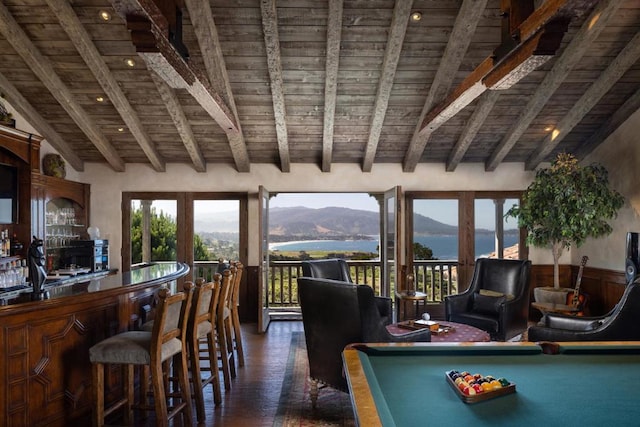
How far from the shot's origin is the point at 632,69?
5.21 metres

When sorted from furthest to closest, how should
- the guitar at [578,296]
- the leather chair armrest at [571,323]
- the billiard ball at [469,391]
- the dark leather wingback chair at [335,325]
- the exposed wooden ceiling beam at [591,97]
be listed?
the guitar at [578,296] → the exposed wooden ceiling beam at [591,97] → the leather chair armrest at [571,323] → the dark leather wingback chair at [335,325] → the billiard ball at [469,391]

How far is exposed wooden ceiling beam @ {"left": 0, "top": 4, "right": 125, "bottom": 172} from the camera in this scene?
4441mm

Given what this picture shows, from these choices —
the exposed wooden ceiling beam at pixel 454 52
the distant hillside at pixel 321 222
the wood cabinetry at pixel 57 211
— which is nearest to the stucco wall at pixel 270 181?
the wood cabinetry at pixel 57 211

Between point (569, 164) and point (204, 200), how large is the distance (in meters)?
5.43

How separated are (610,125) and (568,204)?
1.31 m

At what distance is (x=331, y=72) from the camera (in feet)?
16.2

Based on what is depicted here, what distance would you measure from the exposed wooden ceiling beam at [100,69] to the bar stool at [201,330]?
2833 millimetres

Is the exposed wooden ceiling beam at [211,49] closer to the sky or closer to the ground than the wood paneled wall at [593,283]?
closer to the sky

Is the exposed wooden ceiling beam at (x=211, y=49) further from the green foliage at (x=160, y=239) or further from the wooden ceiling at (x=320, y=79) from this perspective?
the green foliage at (x=160, y=239)

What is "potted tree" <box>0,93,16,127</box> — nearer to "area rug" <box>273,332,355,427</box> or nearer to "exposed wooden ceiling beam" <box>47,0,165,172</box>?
"exposed wooden ceiling beam" <box>47,0,165,172</box>

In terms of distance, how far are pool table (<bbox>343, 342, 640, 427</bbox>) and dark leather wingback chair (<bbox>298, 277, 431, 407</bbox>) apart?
31.0 inches

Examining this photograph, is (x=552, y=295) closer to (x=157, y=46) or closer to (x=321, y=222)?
(x=157, y=46)

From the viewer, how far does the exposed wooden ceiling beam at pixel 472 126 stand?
5491mm

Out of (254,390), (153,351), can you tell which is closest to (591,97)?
(254,390)
